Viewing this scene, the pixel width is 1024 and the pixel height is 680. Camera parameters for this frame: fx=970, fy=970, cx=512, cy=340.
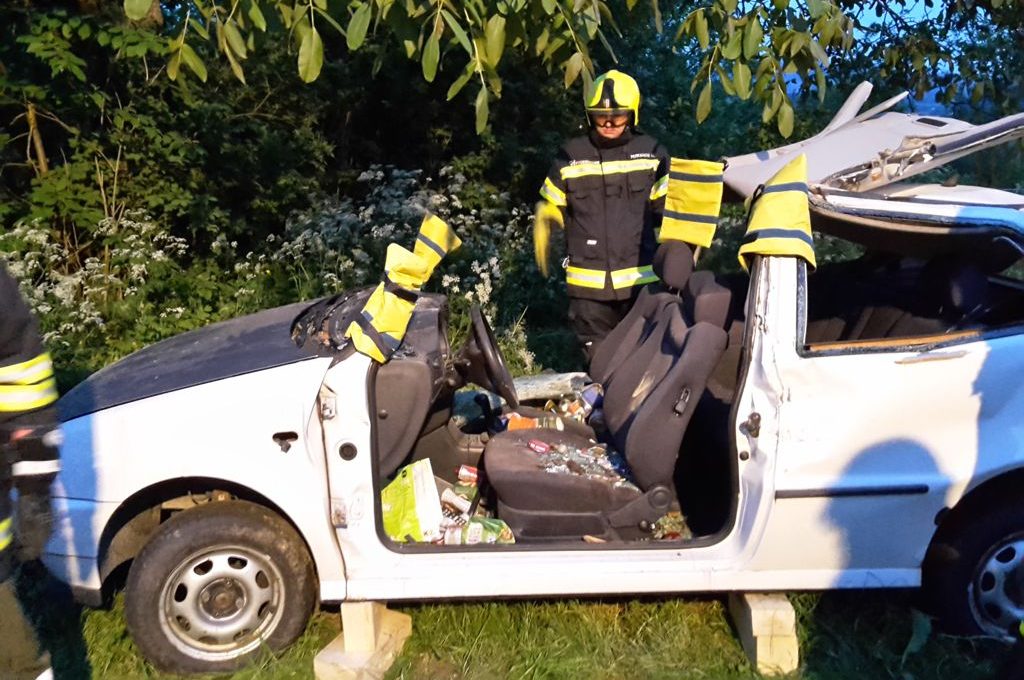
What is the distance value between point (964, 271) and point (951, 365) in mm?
495

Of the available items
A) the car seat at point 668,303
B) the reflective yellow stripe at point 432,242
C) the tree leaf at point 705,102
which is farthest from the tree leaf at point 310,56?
the car seat at point 668,303

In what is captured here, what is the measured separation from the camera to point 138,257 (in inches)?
305

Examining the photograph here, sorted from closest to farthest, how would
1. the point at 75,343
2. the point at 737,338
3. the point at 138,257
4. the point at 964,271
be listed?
the point at 964,271, the point at 737,338, the point at 75,343, the point at 138,257

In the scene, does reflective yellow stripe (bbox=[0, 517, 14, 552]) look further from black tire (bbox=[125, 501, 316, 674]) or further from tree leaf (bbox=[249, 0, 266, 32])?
tree leaf (bbox=[249, 0, 266, 32])

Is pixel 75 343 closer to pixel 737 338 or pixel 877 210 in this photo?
pixel 737 338

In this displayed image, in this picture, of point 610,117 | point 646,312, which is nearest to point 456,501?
point 646,312

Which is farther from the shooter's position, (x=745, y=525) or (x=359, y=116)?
(x=359, y=116)

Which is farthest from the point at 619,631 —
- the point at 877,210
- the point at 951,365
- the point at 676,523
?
the point at 877,210

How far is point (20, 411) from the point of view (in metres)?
2.74

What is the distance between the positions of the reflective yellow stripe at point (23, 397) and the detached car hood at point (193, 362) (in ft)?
2.29

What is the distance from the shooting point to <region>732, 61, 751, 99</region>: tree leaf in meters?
3.63

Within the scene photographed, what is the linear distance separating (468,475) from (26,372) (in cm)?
198

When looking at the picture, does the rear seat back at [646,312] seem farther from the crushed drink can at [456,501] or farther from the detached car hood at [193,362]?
the detached car hood at [193,362]

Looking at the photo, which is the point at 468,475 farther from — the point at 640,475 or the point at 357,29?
the point at 357,29
